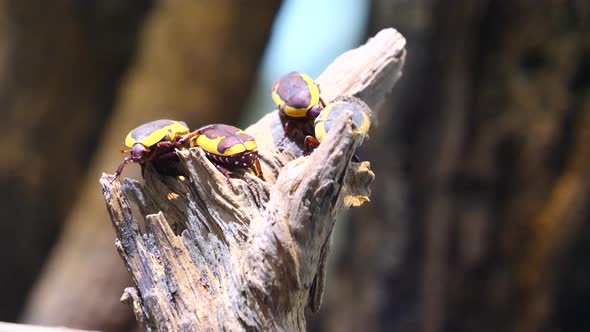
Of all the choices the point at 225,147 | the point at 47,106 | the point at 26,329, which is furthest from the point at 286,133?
the point at 47,106

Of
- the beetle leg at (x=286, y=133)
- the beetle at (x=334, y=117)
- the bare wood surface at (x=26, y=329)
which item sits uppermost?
the beetle at (x=334, y=117)

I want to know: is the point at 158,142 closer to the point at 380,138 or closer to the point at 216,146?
the point at 216,146

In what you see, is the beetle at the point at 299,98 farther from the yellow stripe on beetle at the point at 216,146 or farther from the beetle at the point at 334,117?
the yellow stripe on beetle at the point at 216,146

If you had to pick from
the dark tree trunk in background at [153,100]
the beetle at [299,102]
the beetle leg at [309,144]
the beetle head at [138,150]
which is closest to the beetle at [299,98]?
the beetle at [299,102]

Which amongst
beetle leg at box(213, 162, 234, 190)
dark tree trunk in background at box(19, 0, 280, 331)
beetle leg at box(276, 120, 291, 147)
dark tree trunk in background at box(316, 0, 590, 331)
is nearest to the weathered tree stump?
beetle leg at box(213, 162, 234, 190)

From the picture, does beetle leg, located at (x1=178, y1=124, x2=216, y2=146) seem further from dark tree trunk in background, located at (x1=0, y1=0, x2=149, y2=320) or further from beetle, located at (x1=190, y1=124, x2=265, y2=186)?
dark tree trunk in background, located at (x1=0, y1=0, x2=149, y2=320)

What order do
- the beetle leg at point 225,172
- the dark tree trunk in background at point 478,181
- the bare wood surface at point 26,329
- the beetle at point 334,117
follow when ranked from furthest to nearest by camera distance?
the dark tree trunk in background at point 478,181 → the beetle at point 334,117 → the beetle leg at point 225,172 → the bare wood surface at point 26,329
